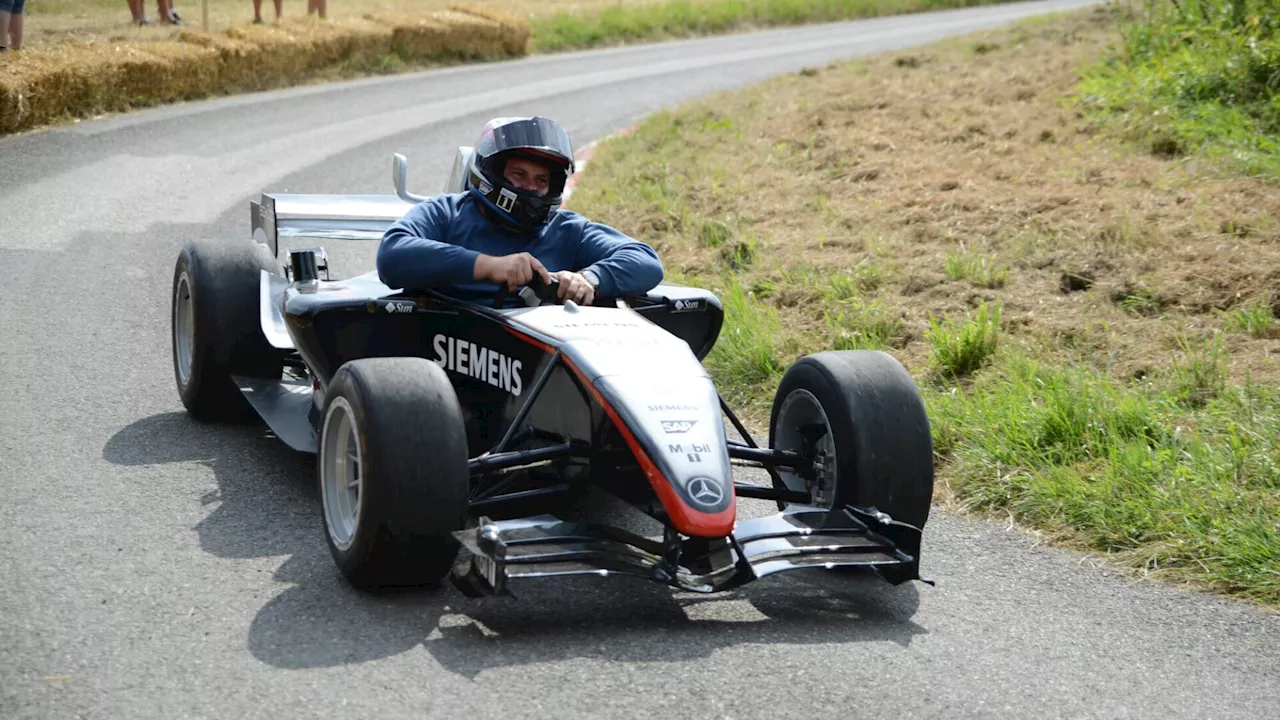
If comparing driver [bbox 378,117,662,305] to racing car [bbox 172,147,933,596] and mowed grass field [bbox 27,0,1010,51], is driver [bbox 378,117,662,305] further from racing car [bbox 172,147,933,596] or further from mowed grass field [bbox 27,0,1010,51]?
mowed grass field [bbox 27,0,1010,51]

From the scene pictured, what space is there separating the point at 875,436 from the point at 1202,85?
7.70 meters

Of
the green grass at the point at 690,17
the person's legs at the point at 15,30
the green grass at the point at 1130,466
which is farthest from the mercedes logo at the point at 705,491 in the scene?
the green grass at the point at 690,17

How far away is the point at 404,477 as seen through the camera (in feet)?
14.1

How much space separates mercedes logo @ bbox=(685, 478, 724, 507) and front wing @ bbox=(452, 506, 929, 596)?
0.39 ft

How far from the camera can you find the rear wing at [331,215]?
22.7ft

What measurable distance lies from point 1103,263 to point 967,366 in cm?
141

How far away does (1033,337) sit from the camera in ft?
23.9

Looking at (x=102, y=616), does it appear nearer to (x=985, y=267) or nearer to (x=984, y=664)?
(x=984, y=664)

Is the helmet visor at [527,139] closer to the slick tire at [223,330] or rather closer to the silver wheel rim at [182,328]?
the slick tire at [223,330]

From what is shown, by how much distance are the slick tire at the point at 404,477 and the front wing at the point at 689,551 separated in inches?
4.0

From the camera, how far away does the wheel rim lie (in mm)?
5020

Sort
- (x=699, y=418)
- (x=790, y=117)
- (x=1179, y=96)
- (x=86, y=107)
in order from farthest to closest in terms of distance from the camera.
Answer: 1. (x=86, y=107)
2. (x=790, y=117)
3. (x=1179, y=96)
4. (x=699, y=418)

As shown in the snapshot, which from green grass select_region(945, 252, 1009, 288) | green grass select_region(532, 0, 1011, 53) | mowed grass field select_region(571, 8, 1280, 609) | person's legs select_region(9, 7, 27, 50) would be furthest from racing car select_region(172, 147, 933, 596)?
green grass select_region(532, 0, 1011, 53)

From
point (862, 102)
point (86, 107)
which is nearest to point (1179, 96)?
point (862, 102)
